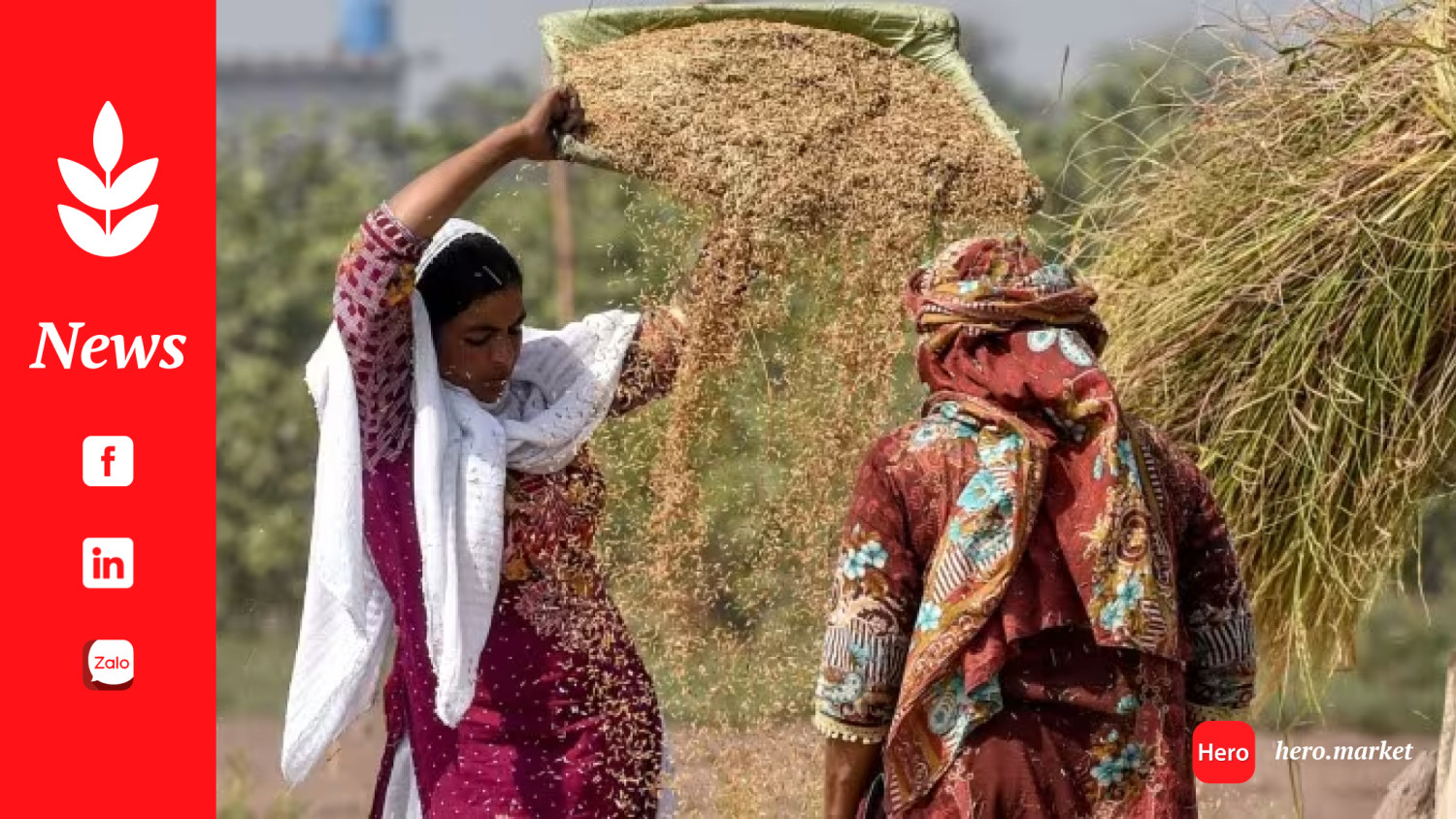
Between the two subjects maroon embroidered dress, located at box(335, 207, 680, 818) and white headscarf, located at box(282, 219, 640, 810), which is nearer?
white headscarf, located at box(282, 219, 640, 810)

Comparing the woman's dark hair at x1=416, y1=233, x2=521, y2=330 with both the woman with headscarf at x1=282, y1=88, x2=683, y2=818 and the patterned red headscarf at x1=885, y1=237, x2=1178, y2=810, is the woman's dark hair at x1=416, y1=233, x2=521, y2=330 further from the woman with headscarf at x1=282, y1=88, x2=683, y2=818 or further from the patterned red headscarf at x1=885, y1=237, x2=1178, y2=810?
the patterned red headscarf at x1=885, y1=237, x2=1178, y2=810

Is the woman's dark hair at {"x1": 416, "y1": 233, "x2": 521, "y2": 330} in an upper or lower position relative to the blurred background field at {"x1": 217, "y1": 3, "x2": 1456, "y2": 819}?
upper

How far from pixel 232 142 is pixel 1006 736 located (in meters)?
7.33

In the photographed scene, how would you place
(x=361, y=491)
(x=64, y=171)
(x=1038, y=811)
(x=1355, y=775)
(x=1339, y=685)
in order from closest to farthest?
(x=1038, y=811), (x=361, y=491), (x=64, y=171), (x=1355, y=775), (x=1339, y=685)

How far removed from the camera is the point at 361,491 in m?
3.65

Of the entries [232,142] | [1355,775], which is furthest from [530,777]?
[232,142]

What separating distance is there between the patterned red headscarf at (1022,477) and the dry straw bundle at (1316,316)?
1.00 m

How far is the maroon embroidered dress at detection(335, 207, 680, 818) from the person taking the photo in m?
3.76

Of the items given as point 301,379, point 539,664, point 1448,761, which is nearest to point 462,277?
point 539,664

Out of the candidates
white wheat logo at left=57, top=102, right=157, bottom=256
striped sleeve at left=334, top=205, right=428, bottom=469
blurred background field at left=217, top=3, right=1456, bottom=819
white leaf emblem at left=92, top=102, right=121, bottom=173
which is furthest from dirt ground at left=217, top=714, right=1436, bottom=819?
white leaf emblem at left=92, top=102, right=121, bottom=173

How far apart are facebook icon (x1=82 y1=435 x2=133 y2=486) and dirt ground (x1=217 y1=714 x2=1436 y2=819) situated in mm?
839

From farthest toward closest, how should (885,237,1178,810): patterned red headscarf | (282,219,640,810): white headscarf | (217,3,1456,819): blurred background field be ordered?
1. (217,3,1456,819): blurred background field
2. (282,219,640,810): white headscarf
3. (885,237,1178,810): patterned red headscarf

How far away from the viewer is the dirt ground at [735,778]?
3.86 metres

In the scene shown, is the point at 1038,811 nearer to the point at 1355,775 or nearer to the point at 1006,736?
the point at 1006,736
